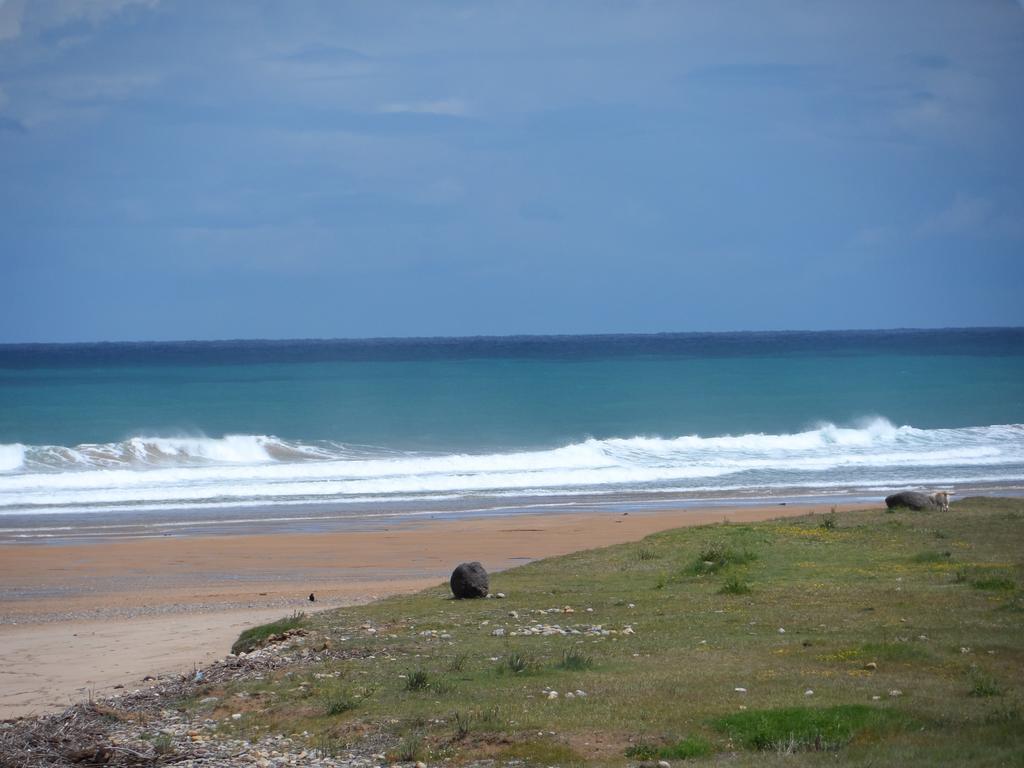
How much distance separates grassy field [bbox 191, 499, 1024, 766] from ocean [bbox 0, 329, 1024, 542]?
50.9 feet

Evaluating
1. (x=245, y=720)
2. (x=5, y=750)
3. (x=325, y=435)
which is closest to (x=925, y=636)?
(x=245, y=720)

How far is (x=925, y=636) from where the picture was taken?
1186 cm

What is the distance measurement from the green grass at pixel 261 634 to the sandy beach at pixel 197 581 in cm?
66

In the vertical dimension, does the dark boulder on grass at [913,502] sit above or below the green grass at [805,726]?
above

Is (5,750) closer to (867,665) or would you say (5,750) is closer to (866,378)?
(867,665)

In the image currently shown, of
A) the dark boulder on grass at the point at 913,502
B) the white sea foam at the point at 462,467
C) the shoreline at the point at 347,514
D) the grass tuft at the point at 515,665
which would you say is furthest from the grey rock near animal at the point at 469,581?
the white sea foam at the point at 462,467

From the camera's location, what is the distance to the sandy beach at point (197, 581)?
14.8m

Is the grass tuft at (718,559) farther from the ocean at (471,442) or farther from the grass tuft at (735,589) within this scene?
the ocean at (471,442)

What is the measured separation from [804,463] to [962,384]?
146ft

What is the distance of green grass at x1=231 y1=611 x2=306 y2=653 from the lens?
13.9 metres

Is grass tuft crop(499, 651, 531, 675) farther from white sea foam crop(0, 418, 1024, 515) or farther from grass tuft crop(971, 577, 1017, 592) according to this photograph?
white sea foam crop(0, 418, 1024, 515)

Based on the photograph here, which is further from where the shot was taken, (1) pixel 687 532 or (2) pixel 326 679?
(1) pixel 687 532

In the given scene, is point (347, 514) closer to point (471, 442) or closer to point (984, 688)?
point (471, 442)

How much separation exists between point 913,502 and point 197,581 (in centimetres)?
1520
